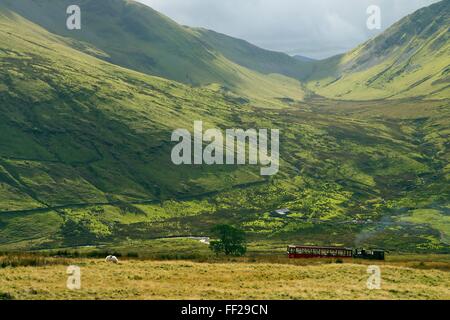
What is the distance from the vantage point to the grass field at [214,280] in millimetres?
49344

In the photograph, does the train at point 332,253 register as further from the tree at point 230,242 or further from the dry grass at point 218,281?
the dry grass at point 218,281

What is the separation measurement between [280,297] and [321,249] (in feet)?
189

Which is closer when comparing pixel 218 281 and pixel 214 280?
pixel 218 281

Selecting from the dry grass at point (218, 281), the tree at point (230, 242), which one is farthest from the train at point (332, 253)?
the dry grass at point (218, 281)

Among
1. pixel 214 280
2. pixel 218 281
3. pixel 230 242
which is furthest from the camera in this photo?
pixel 230 242

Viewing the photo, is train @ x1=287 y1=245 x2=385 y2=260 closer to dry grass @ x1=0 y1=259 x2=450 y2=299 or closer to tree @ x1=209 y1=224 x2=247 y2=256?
tree @ x1=209 y1=224 x2=247 y2=256

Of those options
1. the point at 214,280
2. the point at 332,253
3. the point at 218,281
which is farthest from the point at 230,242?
the point at 218,281

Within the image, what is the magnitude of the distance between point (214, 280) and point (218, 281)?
857 mm

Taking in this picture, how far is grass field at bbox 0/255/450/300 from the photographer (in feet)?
162

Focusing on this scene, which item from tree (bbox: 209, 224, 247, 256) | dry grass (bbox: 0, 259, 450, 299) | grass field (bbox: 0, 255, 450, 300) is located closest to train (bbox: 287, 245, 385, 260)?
tree (bbox: 209, 224, 247, 256)

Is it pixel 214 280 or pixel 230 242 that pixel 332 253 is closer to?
pixel 230 242

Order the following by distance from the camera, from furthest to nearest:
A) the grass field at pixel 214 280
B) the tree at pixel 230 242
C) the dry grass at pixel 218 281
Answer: the tree at pixel 230 242, the grass field at pixel 214 280, the dry grass at pixel 218 281

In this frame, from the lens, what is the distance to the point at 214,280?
5853 centimetres
